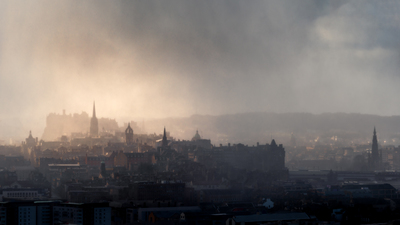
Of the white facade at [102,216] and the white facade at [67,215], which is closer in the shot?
the white facade at [67,215]

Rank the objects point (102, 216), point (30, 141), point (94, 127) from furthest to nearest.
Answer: point (94, 127), point (30, 141), point (102, 216)

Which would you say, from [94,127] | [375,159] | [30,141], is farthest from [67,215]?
[94,127]

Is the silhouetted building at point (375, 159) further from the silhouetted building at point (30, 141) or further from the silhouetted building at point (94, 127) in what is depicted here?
the silhouetted building at point (30, 141)

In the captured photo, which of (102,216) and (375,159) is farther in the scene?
(375,159)

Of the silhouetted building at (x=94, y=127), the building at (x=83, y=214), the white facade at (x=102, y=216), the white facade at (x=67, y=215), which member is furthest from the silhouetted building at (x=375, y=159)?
the white facade at (x=67, y=215)

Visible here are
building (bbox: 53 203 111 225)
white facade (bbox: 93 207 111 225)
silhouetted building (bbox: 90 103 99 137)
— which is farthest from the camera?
silhouetted building (bbox: 90 103 99 137)

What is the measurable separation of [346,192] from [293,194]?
3.94m

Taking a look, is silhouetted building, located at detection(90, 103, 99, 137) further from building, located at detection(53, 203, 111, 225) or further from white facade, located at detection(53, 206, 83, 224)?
building, located at detection(53, 203, 111, 225)

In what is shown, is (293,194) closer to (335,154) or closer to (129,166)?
(129,166)

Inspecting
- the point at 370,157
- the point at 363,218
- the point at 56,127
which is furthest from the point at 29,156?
the point at 363,218

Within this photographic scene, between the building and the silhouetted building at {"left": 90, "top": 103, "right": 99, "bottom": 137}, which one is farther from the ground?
the silhouetted building at {"left": 90, "top": 103, "right": 99, "bottom": 137}

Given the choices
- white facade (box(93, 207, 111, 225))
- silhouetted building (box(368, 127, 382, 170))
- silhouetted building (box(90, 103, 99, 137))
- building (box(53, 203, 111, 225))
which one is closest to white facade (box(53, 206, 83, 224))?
building (box(53, 203, 111, 225))

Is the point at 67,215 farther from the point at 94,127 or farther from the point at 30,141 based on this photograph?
the point at 94,127

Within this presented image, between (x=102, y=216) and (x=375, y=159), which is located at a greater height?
(x=375, y=159)
